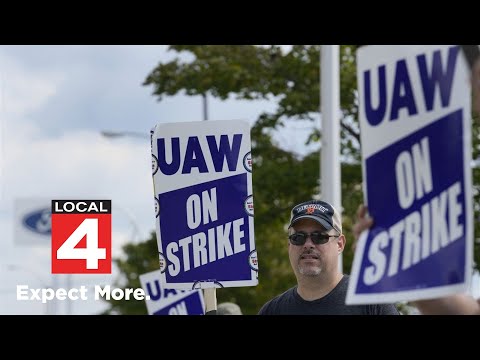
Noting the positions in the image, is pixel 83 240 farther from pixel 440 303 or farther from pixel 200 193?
pixel 440 303

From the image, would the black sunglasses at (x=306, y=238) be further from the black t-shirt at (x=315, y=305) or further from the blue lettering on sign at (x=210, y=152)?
the blue lettering on sign at (x=210, y=152)

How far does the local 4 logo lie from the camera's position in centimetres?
684

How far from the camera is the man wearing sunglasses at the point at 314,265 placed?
16.8 ft

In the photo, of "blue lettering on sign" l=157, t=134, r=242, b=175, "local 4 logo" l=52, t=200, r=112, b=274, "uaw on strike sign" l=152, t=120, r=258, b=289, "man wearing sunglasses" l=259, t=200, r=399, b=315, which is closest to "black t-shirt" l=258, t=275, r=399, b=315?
"man wearing sunglasses" l=259, t=200, r=399, b=315

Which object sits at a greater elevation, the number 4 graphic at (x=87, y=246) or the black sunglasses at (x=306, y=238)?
the number 4 graphic at (x=87, y=246)

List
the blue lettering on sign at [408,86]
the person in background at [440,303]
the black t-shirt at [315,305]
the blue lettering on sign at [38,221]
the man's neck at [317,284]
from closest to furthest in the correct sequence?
1. the blue lettering on sign at [408,86]
2. the person in background at [440,303]
3. the black t-shirt at [315,305]
4. the man's neck at [317,284]
5. the blue lettering on sign at [38,221]

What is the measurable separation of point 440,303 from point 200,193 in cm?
220

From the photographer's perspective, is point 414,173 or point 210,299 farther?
point 210,299

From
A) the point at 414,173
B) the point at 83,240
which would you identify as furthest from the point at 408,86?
the point at 83,240

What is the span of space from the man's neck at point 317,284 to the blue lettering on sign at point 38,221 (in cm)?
1001

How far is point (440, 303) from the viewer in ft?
10.4

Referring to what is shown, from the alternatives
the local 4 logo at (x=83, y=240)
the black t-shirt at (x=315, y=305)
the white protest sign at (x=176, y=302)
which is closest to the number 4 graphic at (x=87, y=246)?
the local 4 logo at (x=83, y=240)
